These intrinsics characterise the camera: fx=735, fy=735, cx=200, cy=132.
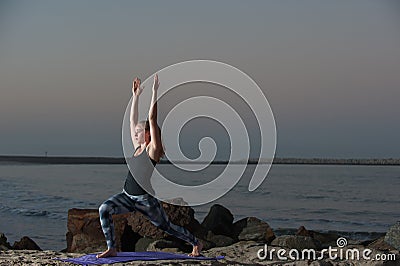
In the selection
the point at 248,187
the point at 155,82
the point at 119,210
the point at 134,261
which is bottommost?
the point at 134,261

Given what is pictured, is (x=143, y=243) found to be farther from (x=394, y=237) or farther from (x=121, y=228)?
(x=394, y=237)

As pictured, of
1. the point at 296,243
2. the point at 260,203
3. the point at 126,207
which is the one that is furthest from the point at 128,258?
the point at 260,203

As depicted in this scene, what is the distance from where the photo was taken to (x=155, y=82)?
6.19 m

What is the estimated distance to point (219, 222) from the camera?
11977 millimetres

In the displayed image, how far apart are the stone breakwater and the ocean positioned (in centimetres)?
296

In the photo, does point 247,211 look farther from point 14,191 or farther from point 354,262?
point 354,262

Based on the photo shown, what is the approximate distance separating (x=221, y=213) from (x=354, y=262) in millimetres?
5045

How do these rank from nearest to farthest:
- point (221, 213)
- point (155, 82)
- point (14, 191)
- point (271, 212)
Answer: point (155, 82) → point (221, 213) → point (271, 212) → point (14, 191)

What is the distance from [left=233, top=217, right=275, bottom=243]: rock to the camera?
1114cm

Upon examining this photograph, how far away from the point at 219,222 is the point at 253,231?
2.00 ft

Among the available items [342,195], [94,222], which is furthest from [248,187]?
[94,222]

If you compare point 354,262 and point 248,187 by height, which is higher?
point 248,187

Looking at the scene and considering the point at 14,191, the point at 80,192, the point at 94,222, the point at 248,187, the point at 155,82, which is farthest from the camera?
the point at 248,187

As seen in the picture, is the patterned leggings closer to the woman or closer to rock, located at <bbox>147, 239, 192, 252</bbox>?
the woman
